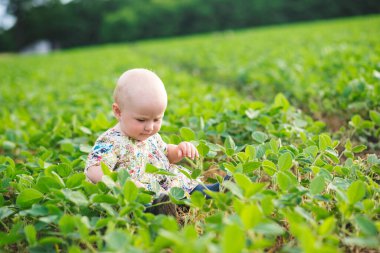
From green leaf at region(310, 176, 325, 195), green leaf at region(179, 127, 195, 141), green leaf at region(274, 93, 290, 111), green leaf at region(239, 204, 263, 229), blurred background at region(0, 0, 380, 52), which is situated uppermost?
green leaf at region(239, 204, 263, 229)

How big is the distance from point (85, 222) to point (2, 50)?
54.1 m

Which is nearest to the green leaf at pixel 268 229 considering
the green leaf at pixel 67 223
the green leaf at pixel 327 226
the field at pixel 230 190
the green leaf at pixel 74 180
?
the field at pixel 230 190

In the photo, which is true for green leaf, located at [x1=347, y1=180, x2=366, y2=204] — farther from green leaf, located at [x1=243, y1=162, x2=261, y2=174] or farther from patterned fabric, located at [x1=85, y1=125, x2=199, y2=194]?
patterned fabric, located at [x1=85, y1=125, x2=199, y2=194]

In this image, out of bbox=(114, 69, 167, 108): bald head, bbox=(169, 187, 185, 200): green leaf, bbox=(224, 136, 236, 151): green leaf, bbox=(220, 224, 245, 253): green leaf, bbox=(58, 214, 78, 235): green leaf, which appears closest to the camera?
bbox=(220, 224, 245, 253): green leaf

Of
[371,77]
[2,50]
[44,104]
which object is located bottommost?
[2,50]

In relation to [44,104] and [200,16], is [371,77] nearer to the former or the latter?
[44,104]

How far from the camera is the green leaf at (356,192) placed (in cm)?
152

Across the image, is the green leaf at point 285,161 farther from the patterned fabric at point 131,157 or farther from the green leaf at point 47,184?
the green leaf at point 47,184

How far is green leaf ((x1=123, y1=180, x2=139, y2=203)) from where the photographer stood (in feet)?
5.25

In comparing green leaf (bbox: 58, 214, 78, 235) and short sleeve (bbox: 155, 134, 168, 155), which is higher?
green leaf (bbox: 58, 214, 78, 235)

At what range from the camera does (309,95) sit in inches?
166

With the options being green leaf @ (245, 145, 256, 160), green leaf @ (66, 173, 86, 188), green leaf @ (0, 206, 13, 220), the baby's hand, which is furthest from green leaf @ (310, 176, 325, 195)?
green leaf @ (0, 206, 13, 220)

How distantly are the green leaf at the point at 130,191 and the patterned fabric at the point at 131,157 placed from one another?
38 centimetres

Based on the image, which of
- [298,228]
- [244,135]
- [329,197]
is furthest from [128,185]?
[244,135]
